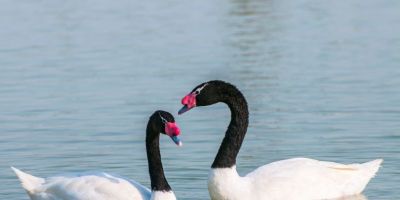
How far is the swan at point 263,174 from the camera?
13102 mm

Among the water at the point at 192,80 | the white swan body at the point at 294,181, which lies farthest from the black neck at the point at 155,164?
the water at the point at 192,80

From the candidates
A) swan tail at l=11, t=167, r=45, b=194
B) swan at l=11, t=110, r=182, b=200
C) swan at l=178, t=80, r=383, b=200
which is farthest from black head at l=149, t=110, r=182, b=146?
swan tail at l=11, t=167, r=45, b=194

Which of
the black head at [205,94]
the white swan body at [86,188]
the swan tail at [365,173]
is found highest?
the black head at [205,94]

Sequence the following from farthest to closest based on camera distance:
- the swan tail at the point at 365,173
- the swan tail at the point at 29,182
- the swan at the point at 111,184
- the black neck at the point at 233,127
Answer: the swan tail at the point at 365,173, the black neck at the point at 233,127, the swan tail at the point at 29,182, the swan at the point at 111,184

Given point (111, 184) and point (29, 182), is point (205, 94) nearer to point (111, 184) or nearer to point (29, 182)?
point (111, 184)

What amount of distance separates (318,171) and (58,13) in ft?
46.3

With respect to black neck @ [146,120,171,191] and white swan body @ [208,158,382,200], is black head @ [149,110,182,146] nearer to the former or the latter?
black neck @ [146,120,171,191]

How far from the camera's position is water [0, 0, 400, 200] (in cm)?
1527

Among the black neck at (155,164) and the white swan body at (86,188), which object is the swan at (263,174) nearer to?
the black neck at (155,164)

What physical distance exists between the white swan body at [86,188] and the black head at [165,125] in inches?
21.8

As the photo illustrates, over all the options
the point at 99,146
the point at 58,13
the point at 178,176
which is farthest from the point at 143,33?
the point at 178,176

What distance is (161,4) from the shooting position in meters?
27.6

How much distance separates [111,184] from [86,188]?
235mm

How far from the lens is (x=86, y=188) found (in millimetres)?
12484
